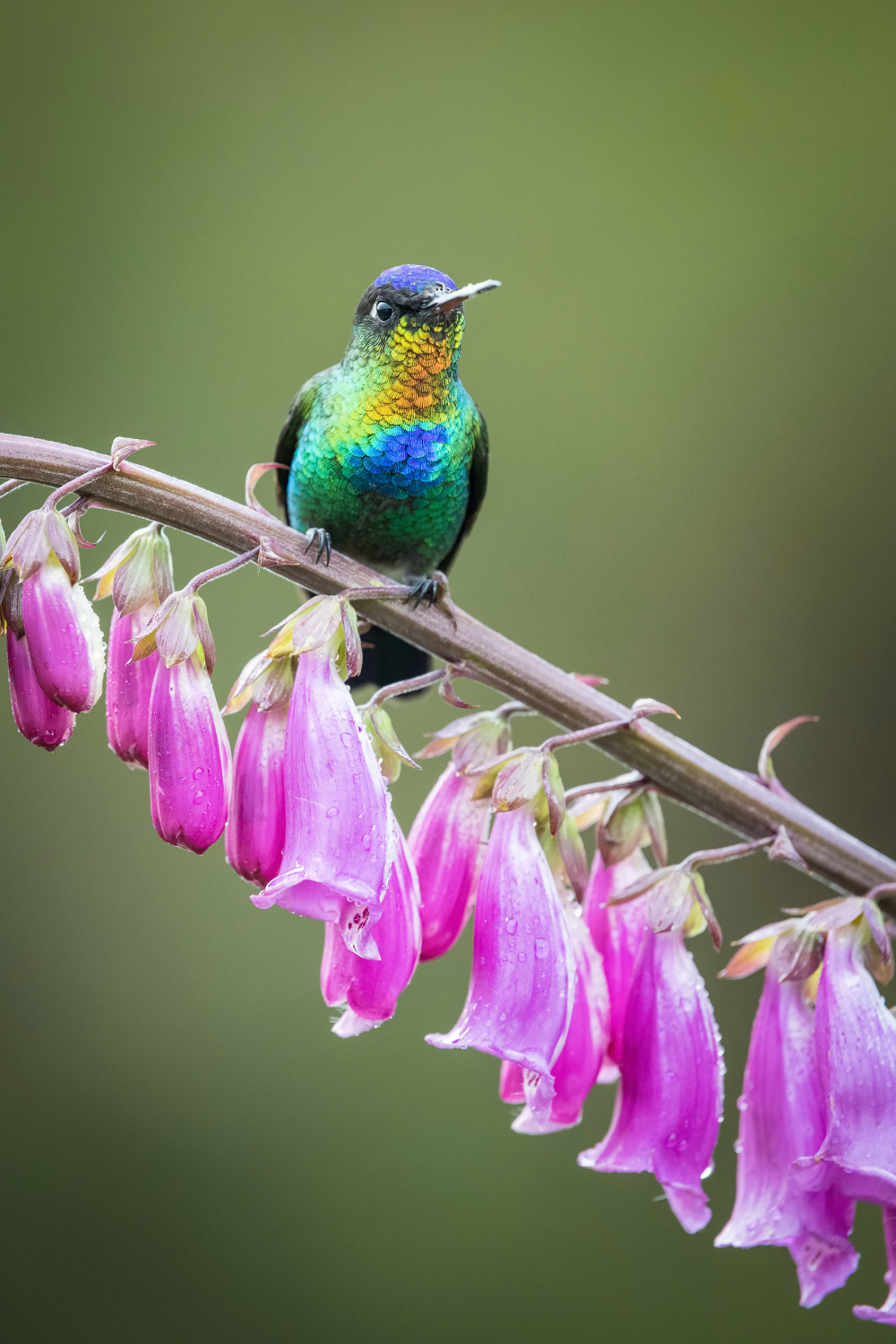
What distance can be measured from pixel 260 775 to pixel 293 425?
523 mm

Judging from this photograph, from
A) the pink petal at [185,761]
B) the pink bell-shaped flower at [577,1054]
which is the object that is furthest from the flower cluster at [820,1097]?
the pink petal at [185,761]

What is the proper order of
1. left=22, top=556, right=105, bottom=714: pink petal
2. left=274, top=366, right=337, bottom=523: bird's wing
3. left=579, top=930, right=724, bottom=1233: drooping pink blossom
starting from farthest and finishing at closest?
left=274, top=366, right=337, bottom=523: bird's wing
left=579, top=930, right=724, bottom=1233: drooping pink blossom
left=22, top=556, right=105, bottom=714: pink petal

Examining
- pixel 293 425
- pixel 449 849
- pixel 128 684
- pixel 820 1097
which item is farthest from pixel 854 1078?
pixel 293 425

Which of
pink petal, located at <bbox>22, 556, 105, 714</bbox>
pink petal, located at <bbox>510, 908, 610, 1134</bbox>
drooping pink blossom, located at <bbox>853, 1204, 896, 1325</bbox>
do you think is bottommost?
drooping pink blossom, located at <bbox>853, 1204, 896, 1325</bbox>

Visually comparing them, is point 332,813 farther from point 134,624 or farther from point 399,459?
point 399,459

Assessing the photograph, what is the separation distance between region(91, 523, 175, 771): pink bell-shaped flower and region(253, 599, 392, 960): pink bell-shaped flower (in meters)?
0.08

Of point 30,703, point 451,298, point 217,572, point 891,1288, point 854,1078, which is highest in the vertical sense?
point 451,298

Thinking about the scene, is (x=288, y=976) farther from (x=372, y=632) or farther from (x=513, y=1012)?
(x=513, y=1012)

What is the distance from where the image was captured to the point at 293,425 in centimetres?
115

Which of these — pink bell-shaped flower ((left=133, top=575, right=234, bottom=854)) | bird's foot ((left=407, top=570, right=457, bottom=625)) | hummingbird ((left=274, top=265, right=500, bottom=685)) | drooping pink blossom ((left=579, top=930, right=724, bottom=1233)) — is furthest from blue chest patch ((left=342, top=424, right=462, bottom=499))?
drooping pink blossom ((left=579, top=930, right=724, bottom=1233))

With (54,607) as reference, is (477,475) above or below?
above

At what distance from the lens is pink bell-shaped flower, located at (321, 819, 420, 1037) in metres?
0.73

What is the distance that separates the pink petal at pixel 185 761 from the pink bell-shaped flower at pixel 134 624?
0.04 metres

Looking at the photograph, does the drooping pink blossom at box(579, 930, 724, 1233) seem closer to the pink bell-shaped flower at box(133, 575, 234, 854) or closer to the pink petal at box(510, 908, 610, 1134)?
the pink petal at box(510, 908, 610, 1134)
